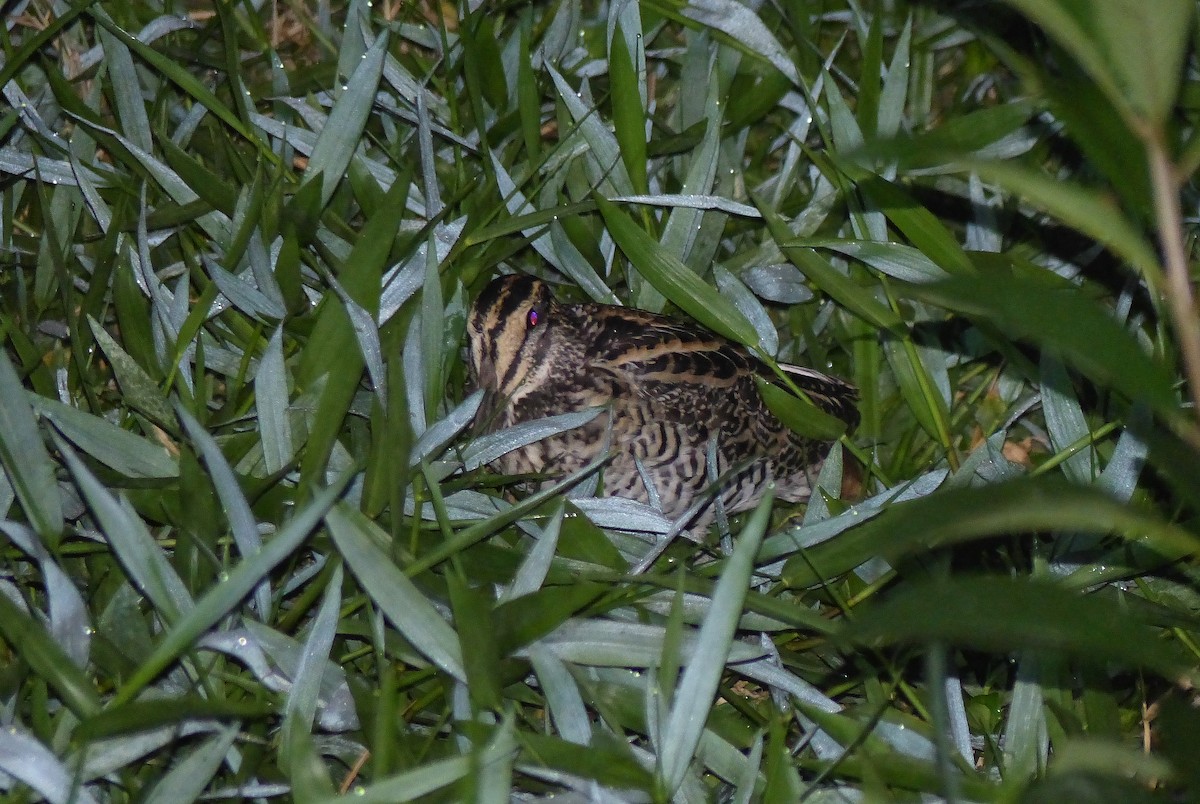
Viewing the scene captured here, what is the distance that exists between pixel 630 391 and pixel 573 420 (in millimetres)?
417

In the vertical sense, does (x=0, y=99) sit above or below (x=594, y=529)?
above

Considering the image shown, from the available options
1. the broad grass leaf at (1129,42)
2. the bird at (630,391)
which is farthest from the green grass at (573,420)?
the bird at (630,391)

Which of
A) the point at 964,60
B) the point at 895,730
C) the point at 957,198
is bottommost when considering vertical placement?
the point at 895,730

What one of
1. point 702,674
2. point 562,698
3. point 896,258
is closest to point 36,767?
point 562,698

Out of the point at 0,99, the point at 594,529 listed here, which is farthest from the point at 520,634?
the point at 0,99

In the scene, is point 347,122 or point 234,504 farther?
point 347,122

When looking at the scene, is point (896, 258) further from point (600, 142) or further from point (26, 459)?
point (26, 459)

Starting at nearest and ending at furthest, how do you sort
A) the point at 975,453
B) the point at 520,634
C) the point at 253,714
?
the point at 253,714
the point at 520,634
the point at 975,453

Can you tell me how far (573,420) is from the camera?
3.40 m

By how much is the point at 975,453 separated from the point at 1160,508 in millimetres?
513

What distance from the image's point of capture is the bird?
363 centimetres

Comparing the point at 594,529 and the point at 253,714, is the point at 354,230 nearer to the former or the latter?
the point at 594,529

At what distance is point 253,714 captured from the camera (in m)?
2.56

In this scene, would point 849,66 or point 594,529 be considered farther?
point 849,66
